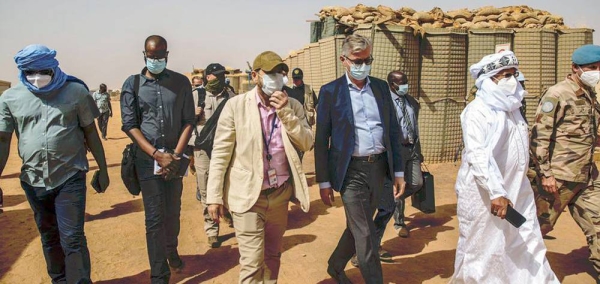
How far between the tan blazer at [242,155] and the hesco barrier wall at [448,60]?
7185 mm

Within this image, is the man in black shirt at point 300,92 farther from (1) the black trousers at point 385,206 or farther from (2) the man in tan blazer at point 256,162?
(2) the man in tan blazer at point 256,162

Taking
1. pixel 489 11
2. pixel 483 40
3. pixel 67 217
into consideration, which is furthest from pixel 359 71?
pixel 489 11

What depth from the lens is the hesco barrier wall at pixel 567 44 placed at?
10.9 m

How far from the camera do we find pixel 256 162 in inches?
129

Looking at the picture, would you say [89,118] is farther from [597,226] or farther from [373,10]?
[373,10]

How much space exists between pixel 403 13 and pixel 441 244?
6.99 meters

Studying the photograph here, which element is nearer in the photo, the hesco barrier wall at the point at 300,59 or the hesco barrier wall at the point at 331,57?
the hesco barrier wall at the point at 331,57

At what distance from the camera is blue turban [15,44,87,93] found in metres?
3.53

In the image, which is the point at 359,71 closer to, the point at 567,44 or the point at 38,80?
the point at 38,80

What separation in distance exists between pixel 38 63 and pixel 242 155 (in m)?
1.72

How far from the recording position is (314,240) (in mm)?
5719

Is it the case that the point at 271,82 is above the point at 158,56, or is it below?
below

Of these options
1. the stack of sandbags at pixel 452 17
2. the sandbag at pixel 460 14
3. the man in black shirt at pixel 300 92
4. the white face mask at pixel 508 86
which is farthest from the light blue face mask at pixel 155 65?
the sandbag at pixel 460 14

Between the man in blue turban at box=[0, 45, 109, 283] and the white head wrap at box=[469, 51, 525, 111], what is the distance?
308 centimetres
